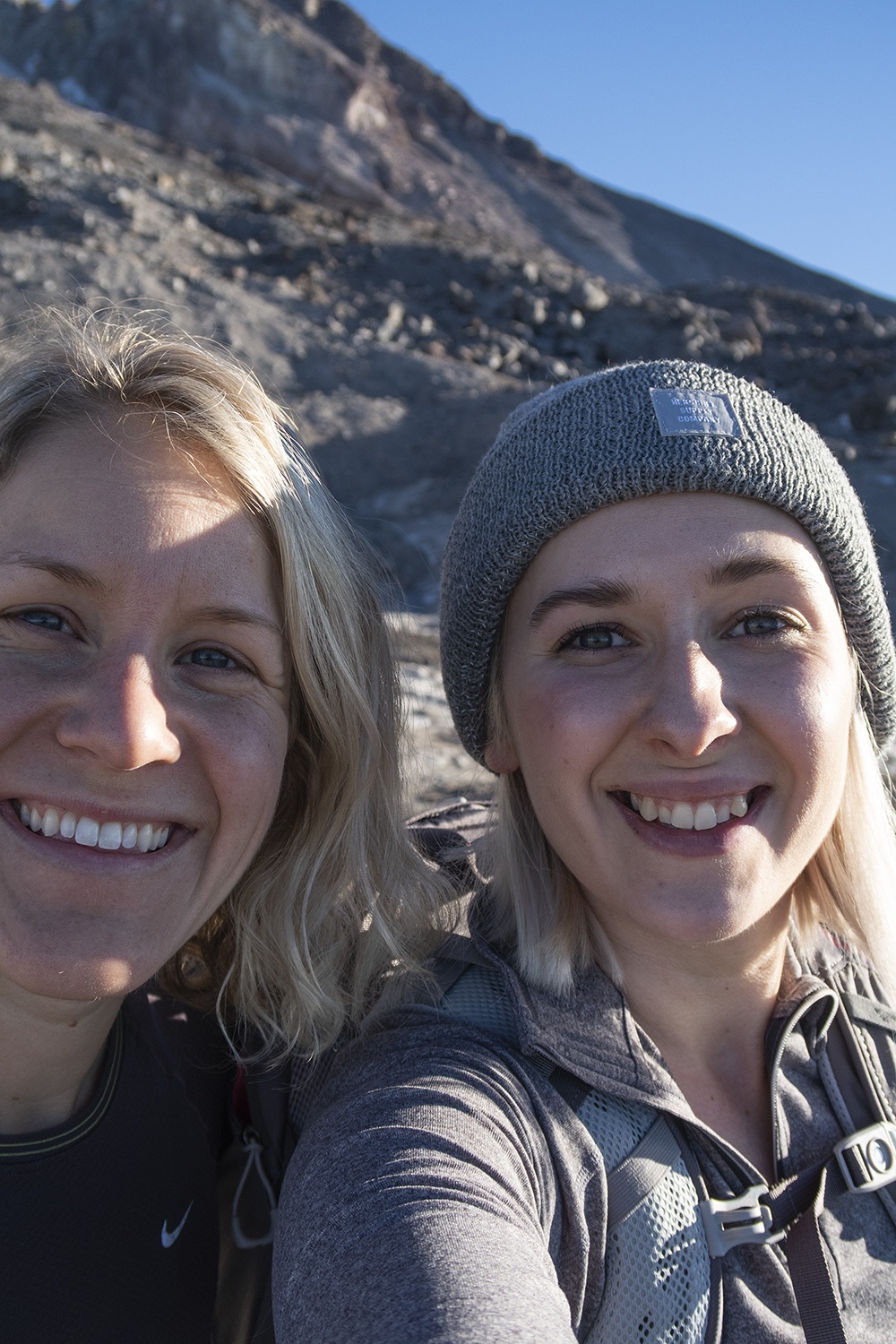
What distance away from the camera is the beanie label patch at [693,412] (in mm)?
1781

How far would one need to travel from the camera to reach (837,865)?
2.07 meters

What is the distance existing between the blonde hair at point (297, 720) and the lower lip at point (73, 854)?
1.43ft

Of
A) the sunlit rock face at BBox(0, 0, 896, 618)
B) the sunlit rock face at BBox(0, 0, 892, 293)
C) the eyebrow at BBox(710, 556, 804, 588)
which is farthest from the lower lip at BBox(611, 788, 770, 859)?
the sunlit rock face at BBox(0, 0, 892, 293)

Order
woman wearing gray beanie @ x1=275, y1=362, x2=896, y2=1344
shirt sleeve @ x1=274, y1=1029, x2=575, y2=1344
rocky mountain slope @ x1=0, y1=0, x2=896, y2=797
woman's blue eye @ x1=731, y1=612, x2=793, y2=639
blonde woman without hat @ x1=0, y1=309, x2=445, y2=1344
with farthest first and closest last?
rocky mountain slope @ x1=0, y1=0, x2=896, y2=797 → woman's blue eye @ x1=731, y1=612, x2=793, y2=639 → blonde woman without hat @ x1=0, y1=309, x2=445, y2=1344 → woman wearing gray beanie @ x1=275, y1=362, x2=896, y2=1344 → shirt sleeve @ x1=274, y1=1029, x2=575, y2=1344

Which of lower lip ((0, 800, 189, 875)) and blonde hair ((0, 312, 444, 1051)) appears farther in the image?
blonde hair ((0, 312, 444, 1051))

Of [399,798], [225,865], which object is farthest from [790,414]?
[225,865]

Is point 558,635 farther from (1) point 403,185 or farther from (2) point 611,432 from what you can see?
(1) point 403,185

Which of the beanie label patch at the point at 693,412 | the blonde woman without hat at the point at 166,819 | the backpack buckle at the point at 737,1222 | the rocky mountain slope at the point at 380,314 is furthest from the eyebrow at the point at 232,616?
the backpack buckle at the point at 737,1222

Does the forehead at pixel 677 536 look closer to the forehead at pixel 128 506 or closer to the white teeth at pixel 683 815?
the white teeth at pixel 683 815

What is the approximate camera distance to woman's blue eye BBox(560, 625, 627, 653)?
1.76m

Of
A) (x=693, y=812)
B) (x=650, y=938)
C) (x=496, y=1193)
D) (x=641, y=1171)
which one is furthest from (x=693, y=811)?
(x=496, y=1193)

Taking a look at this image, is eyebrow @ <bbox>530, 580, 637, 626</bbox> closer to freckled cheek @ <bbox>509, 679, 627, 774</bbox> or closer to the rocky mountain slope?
freckled cheek @ <bbox>509, 679, 627, 774</bbox>

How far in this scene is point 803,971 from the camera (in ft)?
6.56

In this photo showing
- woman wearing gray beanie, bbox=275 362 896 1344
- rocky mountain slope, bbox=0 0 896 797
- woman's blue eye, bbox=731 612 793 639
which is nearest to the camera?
woman wearing gray beanie, bbox=275 362 896 1344
